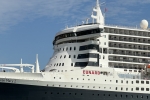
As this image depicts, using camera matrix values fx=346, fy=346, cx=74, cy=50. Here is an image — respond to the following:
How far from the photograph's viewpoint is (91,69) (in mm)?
33875

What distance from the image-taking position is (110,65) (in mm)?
35500

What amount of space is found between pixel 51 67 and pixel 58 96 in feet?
14.8

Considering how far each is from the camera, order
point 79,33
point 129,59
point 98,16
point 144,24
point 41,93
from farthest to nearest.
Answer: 1. point 144,24
2. point 98,16
3. point 129,59
4. point 79,33
5. point 41,93

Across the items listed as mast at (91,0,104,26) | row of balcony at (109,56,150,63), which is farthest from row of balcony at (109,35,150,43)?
mast at (91,0,104,26)

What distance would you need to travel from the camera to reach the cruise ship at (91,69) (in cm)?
3219

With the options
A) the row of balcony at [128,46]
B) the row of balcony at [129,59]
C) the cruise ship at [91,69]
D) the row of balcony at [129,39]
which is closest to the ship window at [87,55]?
the cruise ship at [91,69]

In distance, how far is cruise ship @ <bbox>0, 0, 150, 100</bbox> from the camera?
106ft

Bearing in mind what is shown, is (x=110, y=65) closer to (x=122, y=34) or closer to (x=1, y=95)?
(x=122, y=34)

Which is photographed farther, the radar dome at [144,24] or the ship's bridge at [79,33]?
the radar dome at [144,24]

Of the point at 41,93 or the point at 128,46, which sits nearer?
the point at 41,93

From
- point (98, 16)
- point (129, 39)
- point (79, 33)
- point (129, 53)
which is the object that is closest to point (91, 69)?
point (79, 33)

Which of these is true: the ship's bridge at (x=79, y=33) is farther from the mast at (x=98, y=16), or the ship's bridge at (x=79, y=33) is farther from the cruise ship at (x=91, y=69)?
the mast at (x=98, y=16)

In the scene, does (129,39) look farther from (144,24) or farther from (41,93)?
(41,93)

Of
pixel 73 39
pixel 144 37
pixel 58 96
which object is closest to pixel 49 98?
pixel 58 96
